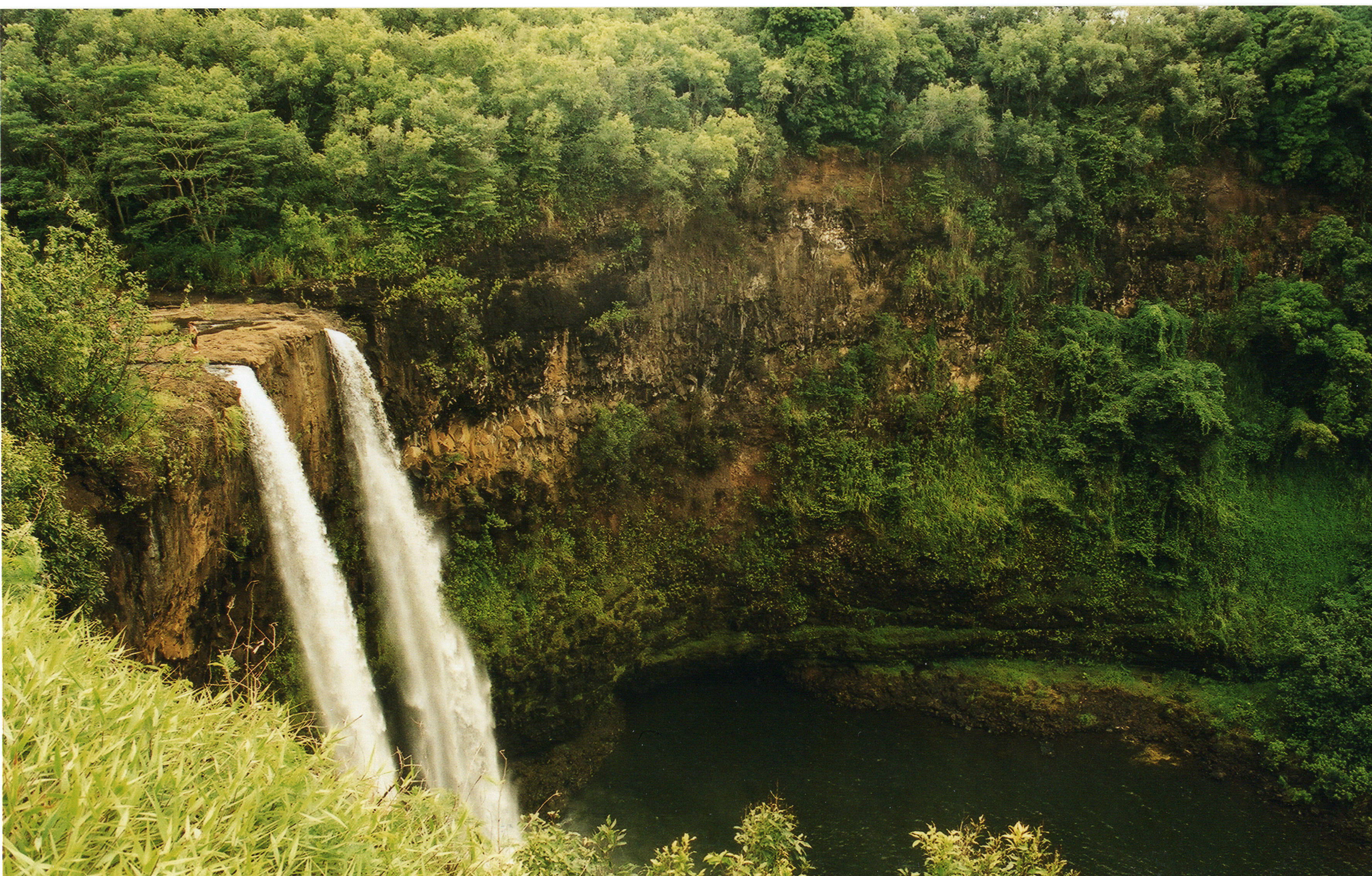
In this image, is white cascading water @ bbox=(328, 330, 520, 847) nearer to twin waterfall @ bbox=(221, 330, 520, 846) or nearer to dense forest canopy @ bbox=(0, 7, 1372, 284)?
twin waterfall @ bbox=(221, 330, 520, 846)

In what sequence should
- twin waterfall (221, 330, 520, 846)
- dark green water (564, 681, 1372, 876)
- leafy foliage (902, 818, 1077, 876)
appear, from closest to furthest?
leafy foliage (902, 818, 1077, 876), twin waterfall (221, 330, 520, 846), dark green water (564, 681, 1372, 876)

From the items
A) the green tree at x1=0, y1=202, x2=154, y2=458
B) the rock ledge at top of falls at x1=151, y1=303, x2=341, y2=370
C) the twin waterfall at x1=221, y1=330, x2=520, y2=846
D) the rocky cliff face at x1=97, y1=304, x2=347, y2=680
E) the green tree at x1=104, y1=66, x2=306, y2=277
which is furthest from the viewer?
the green tree at x1=104, y1=66, x2=306, y2=277

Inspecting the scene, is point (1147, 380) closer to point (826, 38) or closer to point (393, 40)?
point (826, 38)

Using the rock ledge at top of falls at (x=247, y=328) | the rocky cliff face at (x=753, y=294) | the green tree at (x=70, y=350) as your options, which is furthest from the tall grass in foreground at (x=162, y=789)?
the rocky cliff face at (x=753, y=294)

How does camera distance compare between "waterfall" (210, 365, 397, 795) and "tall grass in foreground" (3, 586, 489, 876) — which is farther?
"waterfall" (210, 365, 397, 795)

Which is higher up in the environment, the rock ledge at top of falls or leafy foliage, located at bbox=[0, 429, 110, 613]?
the rock ledge at top of falls

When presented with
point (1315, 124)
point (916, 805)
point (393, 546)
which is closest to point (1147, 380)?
point (1315, 124)

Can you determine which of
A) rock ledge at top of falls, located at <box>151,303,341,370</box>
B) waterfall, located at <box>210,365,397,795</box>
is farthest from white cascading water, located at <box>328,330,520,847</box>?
waterfall, located at <box>210,365,397,795</box>
